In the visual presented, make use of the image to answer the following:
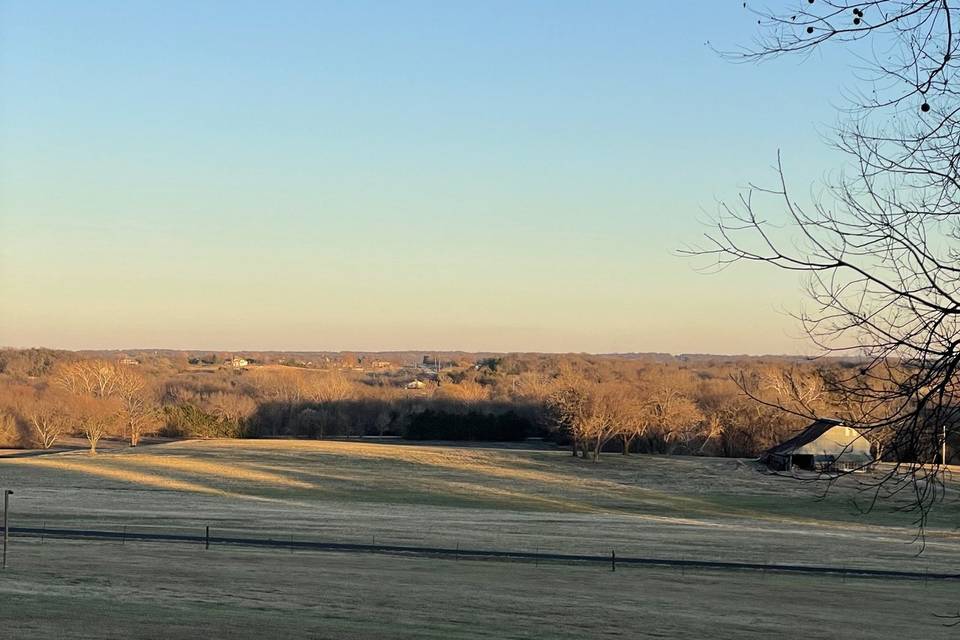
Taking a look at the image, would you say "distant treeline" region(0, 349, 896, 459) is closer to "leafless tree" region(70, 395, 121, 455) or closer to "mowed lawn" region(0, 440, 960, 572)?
"leafless tree" region(70, 395, 121, 455)

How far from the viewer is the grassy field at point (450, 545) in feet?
76.2

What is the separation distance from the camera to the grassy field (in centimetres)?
2322

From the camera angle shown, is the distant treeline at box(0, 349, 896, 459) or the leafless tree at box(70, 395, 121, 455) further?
the leafless tree at box(70, 395, 121, 455)

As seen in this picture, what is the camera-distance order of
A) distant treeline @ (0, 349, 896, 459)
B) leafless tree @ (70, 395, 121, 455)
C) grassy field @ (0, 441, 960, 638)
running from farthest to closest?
leafless tree @ (70, 395, 121, 455) < distant treeline @ (0, 349, 896, 459) < grassy field @ (0, 441, 960, 638)

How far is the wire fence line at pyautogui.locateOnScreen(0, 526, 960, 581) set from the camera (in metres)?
33.5

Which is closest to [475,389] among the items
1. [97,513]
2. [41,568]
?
[97,513]

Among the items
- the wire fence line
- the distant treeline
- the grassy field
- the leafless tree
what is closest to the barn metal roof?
the distant treeline

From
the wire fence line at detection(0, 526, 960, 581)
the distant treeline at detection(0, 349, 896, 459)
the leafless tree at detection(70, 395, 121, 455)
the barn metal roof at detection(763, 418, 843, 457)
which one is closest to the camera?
the wire fence line at detection(0, 526, 960, 581)

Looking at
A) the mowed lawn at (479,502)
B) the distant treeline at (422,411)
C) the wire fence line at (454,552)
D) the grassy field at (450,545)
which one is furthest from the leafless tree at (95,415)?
the wire fence line at (454,552)

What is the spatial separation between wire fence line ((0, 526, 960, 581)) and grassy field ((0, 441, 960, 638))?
106 cm

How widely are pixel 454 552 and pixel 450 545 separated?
9.74ft

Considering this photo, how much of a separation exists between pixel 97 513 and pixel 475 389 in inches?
3734

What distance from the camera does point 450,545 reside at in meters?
38.7

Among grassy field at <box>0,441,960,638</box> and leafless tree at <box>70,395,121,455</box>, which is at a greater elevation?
leafless tree at <box>70,395,121,455</box>
